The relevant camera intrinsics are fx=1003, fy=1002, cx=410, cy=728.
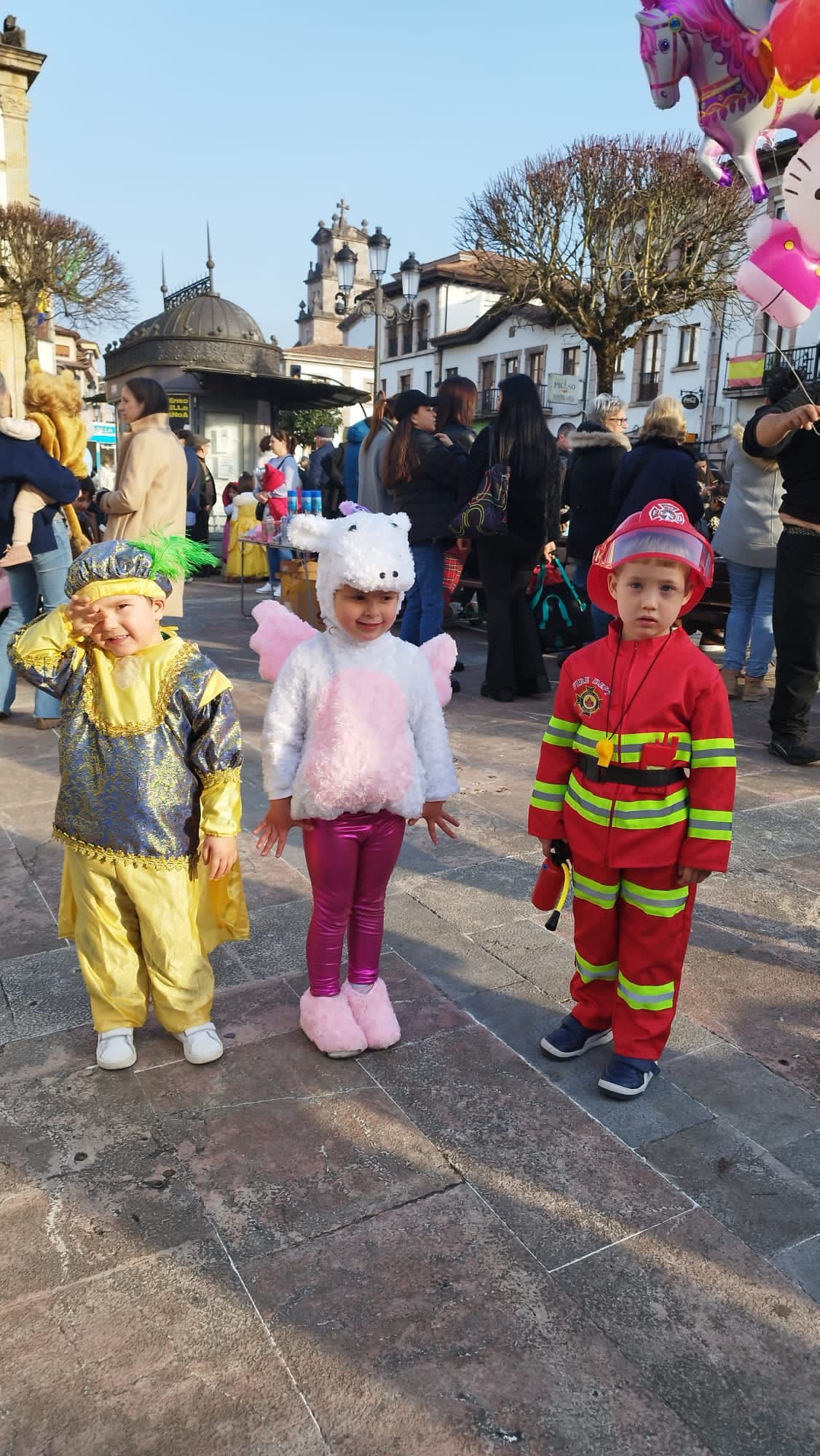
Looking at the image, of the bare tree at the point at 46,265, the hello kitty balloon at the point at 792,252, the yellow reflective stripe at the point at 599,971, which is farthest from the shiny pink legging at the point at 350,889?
the bare tree at the point at 46,265

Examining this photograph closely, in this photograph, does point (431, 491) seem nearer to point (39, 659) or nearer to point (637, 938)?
point (39, 659)

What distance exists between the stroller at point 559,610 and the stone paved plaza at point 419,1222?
4.67 m

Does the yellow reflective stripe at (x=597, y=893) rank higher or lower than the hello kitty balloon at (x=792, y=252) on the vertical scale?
lower

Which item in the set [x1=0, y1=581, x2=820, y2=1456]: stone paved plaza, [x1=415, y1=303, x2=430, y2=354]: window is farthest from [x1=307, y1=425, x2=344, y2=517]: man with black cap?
[x1=415, y1=303, x2=430, y2=354]: window

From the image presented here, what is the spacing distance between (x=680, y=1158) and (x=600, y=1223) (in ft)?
1.01

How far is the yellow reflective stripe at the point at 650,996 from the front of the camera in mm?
2484

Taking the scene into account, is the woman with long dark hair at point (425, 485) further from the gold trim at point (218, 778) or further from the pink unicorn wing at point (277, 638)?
the gold trim at point (218, 778)

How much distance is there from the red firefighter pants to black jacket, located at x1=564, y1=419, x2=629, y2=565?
438 centimetres

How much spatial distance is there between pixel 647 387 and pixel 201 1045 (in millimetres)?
32871

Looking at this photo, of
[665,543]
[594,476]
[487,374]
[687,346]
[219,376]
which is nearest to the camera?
[665,543]

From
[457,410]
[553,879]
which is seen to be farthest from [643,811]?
[457,410]

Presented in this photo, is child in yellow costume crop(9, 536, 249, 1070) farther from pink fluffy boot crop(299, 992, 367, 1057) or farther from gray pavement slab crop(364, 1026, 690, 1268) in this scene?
gray pavement slab crop(364, 1026, 690, 1268)

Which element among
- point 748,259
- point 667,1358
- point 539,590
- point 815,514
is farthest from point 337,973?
point 539,590

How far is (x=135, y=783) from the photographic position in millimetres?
2482
